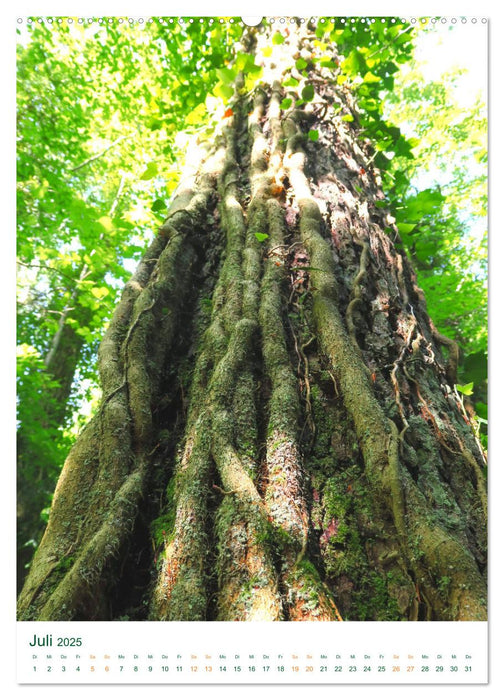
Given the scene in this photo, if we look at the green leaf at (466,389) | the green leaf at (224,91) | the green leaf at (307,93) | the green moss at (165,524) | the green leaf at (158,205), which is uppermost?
the green leaf at (224,91)

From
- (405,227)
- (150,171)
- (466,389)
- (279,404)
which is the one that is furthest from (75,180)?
(466,389)

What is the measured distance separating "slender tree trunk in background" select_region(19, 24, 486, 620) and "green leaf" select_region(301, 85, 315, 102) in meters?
0.67

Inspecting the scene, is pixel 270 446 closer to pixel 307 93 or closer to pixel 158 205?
pixel 158 205

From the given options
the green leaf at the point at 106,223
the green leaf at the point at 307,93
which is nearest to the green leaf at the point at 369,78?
the green leaf at the point at 307,93

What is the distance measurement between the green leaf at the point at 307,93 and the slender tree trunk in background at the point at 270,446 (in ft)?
2.19

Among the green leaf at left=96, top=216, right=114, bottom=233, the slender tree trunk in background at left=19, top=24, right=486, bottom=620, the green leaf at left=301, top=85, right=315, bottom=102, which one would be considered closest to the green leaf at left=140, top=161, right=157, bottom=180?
the slender tree trunk in background at left=19, top=24, right=486, bottom=620

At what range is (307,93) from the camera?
225 centimetres

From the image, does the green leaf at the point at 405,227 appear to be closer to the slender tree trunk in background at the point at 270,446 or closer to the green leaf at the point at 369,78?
the slender tree trunk in background at the point at 270,446

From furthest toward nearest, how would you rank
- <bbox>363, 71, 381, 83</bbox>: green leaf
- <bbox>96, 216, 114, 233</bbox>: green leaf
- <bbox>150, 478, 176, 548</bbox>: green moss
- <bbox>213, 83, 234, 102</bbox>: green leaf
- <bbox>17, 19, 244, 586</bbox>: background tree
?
<bbox>96, 216, 114, 233</bbox>: green leaf < <bbox>17, 19, 244, 586</bbox>: background tree < <bbox>363, 71, 381, 83</bbox>: green leaf < <bbox>213, 83, 234, 102</bbox>: green leaf < <bbox>150, 478, 176, 548</bbox>: green moss

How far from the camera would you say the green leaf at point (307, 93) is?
2.24m

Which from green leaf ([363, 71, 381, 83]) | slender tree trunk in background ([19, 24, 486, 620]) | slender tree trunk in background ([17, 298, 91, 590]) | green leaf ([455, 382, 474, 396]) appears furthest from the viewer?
slender tree trunk in background ([17, 298, 91, 590])

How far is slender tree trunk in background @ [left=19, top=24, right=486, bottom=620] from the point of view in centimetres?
93

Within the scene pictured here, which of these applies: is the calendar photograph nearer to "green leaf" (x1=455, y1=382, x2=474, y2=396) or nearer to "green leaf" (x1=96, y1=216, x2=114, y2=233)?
"green leaf" (x1=455, y1=382, x2=474, y2=396)

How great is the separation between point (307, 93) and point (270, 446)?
212 cm
